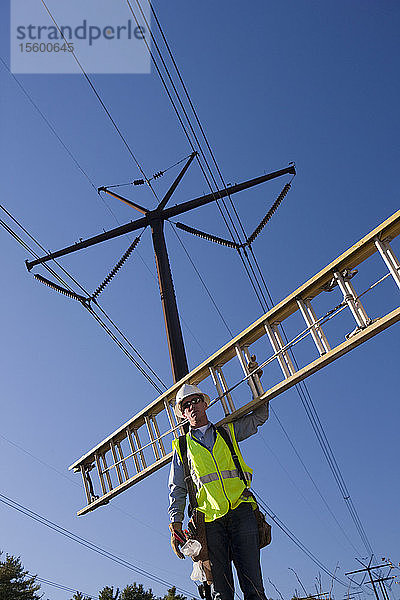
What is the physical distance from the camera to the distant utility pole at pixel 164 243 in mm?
6949

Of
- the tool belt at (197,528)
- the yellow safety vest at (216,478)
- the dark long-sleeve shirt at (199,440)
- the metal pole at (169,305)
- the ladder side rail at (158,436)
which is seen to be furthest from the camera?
the metal pole at (169,305)

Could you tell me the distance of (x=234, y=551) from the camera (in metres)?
4.03

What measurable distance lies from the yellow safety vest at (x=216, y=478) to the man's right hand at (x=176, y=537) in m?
0.27

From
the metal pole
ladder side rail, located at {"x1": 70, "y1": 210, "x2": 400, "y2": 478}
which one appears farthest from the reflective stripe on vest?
the metal pole

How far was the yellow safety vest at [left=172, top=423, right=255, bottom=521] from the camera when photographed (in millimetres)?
4117

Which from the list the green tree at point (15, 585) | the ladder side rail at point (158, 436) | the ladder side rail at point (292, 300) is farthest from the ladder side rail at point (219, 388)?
the green tree at point (15, 585)

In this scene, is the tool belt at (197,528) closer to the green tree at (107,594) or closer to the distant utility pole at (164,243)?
the distant utility pole at (164,243)

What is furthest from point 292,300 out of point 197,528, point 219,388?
point 197,528

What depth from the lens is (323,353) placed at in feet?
14.8

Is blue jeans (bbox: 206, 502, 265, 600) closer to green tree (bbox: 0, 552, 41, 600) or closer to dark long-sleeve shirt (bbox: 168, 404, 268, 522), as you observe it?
dark long-sleeve shirt (bbox: 168, 404, 268, 522)

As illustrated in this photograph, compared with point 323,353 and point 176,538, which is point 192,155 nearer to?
point 323,353

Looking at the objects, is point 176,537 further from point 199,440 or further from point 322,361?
point 322,361

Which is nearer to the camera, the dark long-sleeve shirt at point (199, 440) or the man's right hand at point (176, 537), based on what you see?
the man's right hand at point (176, 537)

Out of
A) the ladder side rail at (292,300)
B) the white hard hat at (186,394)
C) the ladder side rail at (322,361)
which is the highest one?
the ladder side rail at (292,300)
